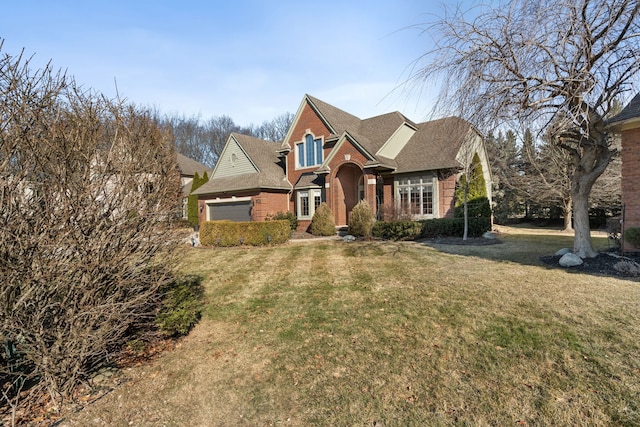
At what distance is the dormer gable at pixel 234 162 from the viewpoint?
22828 mm

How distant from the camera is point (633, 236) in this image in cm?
846

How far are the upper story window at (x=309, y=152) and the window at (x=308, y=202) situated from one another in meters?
2.10

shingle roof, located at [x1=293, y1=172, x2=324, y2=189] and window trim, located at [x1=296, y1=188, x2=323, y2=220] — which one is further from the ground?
shingle roof, located at [x1=293, y1=172, x2=324, y2=189]

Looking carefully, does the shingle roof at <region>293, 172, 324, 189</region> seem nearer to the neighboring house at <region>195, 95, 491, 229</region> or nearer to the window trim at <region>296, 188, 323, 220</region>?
the neighboring house at <region>195, 95, 491, 229</region>

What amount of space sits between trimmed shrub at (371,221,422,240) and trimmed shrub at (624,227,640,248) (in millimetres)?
6923

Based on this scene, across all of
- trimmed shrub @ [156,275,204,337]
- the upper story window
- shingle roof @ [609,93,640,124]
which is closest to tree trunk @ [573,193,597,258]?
shingle roof @ [609,93,640,124]

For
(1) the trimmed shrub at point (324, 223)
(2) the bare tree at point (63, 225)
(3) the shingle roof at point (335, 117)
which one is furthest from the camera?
(3) the shingle roof at point (335, 117)

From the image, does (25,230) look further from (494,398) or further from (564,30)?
(564,30)

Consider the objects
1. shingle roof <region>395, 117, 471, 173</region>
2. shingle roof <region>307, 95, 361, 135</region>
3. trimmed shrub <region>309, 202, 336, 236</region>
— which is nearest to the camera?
shingle roof <region>395, 117, 471, 173</region>

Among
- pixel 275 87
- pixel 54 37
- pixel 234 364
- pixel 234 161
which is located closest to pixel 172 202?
pixel 234 364

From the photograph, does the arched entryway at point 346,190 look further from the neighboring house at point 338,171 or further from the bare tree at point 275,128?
the bare tree at point 275,128

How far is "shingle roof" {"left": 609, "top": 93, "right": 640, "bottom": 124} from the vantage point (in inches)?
341

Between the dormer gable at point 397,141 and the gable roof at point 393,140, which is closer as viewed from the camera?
the gable roof at point 393,140

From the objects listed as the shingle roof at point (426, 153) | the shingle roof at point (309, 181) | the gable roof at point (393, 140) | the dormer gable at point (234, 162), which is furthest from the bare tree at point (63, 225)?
the dormer gable at point (234, 162)
